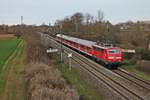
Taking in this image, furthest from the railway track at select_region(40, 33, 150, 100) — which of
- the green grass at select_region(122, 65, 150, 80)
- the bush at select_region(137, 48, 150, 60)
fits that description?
the bush at select_region(137, 48, 150, 60)

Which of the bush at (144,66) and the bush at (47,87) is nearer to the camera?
the bush at (47,87)

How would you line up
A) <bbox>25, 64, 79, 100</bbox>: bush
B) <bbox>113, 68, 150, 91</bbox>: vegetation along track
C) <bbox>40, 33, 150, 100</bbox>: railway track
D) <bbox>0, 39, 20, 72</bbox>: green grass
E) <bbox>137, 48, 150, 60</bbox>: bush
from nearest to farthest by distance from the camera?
<bbox>25, 64, 79, 100</bbox>: bush < <bbox>40, 33, 150, 100</bbox>: railway track < <bbox>113, 68, 150, 91</bbox>: vegetation along track < <bbox>137, 48, 150, 60</bbox>: bush < <bbox>0, 39, 20, 72</bbox>: green grass

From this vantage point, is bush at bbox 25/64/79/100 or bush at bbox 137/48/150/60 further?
bush at bbox 137/48/150/60

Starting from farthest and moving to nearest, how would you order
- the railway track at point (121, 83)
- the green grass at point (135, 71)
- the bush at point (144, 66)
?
the bush at point (144, 66) < the green grass at point (135, 71) < the railway track at point (121, 83)

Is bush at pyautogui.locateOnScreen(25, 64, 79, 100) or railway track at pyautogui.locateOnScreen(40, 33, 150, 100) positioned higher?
bush at pyautogui.locateOnScreen(25, 64, 79, 100)

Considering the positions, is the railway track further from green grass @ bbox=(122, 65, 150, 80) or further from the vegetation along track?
green grass @ bbox=(122, 65, 150, 80)

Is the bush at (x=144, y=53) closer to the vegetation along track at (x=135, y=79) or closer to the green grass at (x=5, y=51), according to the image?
the vegetation along track at (x=135, y=79)

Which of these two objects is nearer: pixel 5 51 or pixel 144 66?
pixel 144 66

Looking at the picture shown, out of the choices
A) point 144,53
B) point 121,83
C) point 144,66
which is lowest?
point 121,83

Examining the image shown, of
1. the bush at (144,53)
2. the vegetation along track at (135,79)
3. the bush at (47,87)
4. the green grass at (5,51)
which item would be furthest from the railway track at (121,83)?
the green grass at (5,51)

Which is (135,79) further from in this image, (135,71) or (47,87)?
(47,87)

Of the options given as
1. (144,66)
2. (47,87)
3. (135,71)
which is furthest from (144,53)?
(47,87)

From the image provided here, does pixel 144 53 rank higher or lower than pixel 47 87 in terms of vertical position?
higher

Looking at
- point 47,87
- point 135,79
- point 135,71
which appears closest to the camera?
point 47,87
